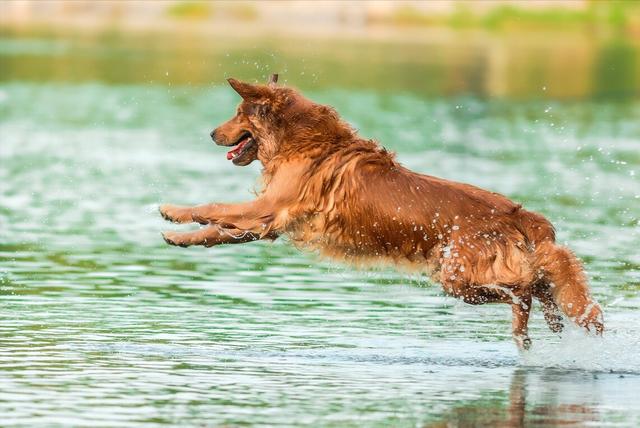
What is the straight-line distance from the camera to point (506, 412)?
34.7ft

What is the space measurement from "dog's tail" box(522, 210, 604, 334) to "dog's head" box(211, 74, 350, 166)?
183 centimetres

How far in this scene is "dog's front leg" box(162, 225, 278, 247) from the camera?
1289 centimetres

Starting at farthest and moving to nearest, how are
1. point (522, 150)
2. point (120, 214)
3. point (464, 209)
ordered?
point (522, 150)
point (120, 214)
point (464, 209)

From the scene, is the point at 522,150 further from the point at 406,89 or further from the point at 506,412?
the point at 506,412

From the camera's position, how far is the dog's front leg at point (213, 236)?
12891 mm

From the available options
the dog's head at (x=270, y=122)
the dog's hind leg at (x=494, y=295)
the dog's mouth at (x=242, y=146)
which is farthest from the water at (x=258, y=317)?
the dog's head at (x=270, y=122)

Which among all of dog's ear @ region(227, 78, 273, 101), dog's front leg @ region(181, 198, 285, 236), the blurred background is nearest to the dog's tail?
dog's front leg @ region(181, 198, 285, 236)

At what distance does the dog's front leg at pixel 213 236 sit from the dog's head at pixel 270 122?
599 mm

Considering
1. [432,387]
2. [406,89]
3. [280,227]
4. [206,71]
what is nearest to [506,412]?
[432,387]

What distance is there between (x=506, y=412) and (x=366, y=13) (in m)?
85.3

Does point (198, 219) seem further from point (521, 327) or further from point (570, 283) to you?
point (570, 283)

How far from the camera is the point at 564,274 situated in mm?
12234

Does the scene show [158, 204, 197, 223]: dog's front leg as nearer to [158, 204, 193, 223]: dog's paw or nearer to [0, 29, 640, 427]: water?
[158, 204, 193, 223]: dog's paw

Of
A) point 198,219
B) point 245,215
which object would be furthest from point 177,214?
point 245,215
